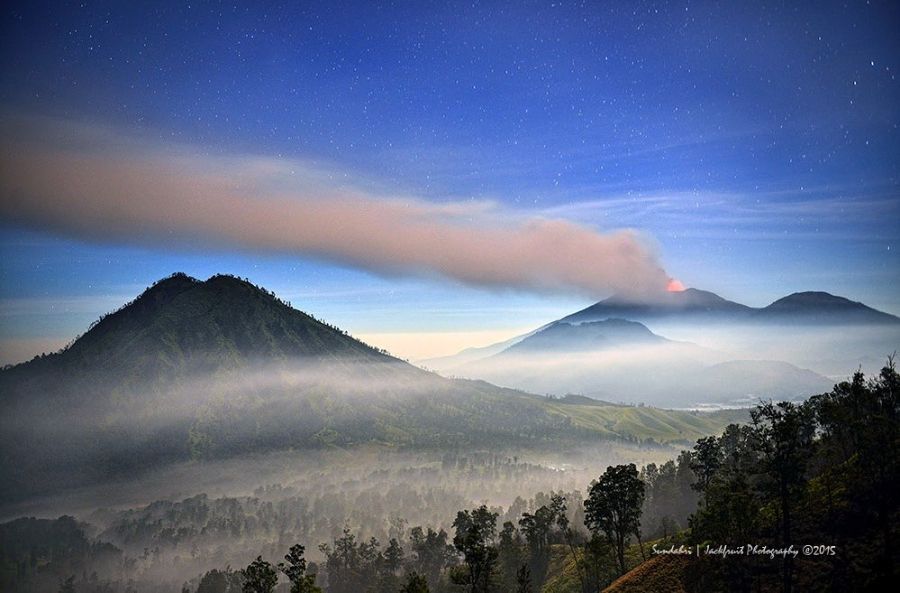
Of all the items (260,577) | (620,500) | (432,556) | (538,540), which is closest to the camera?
(260,577)

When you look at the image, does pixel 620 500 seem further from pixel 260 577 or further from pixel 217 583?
pixel 217 583

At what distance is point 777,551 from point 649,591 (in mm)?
17617

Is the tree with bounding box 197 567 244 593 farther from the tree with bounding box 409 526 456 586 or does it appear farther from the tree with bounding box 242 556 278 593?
the tree with bounding box 242 556 278 593

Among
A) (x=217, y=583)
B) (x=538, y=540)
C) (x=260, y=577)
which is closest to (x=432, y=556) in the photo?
(x=538, y=540)

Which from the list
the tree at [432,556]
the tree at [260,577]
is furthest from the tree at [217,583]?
the tree at [260,577]

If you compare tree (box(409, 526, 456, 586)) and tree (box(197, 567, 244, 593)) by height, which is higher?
tree (box(409, 526, 456, 586))

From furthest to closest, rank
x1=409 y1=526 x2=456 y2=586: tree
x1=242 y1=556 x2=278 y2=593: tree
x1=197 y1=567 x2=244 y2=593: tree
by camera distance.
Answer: x1=197 y1=567 x2=244 y2=593: tree < x1=409 y1=526 x2=456 y2=586: tree < x1=242 y1=556 x2=278 y2=593: tree

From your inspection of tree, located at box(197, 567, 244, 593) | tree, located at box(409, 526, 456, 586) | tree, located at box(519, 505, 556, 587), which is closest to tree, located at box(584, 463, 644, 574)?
tree, located at box(519, 505, 556, 587)

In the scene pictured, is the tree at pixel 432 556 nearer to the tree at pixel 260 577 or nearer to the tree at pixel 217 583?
the tree at pixel 217 583

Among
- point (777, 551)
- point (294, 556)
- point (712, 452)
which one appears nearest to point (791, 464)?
point (777, 551)

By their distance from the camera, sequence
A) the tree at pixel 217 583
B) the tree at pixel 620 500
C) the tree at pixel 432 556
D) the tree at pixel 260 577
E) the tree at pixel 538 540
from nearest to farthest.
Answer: the tree at pixel 260 577 → the tree at pixel 620 500 → the tree at pixel 538 540 → the tree at pixel 432 556 → the tree at pixel 217 583

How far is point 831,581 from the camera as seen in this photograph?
60.3 metres

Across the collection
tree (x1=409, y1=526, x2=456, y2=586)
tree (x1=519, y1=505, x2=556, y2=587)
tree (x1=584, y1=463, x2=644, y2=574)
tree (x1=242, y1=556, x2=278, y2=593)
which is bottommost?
tree (x1=409, y1=526, x2=456, y2=586)

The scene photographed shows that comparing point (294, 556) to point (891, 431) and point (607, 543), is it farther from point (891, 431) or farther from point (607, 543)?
point (891, 431)
